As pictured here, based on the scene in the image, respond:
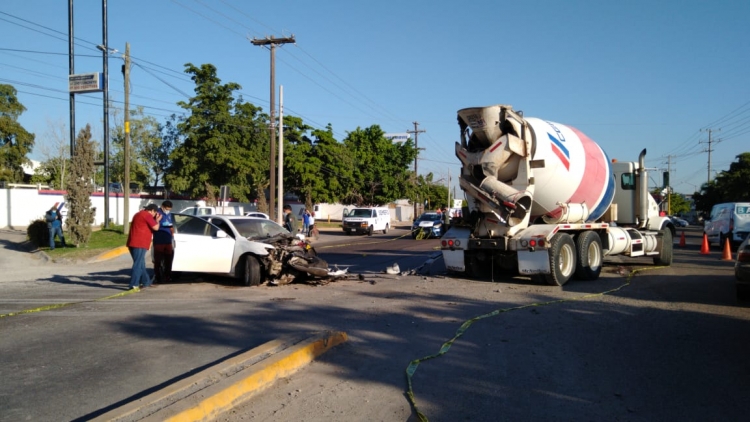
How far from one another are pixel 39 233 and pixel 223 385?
771 inches

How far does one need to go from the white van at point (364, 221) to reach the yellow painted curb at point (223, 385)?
97.7 ft

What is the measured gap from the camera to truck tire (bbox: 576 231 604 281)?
12.7 meters

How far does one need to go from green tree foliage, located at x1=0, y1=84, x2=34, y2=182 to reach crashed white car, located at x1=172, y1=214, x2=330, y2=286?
1600 inches

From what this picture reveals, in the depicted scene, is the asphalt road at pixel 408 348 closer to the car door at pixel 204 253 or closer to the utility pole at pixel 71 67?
the car door at pixel 204 253

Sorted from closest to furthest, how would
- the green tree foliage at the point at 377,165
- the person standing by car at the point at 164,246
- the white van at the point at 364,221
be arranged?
the person standing by car at the point at 164,246 < the white van at the point at 364,221 < the green tree foliage at the point at 377,165

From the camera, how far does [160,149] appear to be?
2100 inches

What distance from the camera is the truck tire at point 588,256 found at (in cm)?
1266

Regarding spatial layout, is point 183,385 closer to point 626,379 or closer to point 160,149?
point 626,379

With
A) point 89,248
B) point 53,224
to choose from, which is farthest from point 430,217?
point 53,224

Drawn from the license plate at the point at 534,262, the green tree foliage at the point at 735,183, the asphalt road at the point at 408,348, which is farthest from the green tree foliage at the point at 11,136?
the green tree foliage at the point at 735,183

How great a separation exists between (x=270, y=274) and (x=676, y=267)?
467 inches

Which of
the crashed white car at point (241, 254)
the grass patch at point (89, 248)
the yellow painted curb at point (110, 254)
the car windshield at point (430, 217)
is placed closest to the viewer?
the crashed white car at point (241, 254)

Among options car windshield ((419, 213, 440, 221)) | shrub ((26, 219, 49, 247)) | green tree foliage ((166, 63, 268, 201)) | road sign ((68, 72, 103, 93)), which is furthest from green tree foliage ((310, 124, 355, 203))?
shrub ((26, 219, 49, 247))

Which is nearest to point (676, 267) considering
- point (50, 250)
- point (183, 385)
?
point (183, 385)
